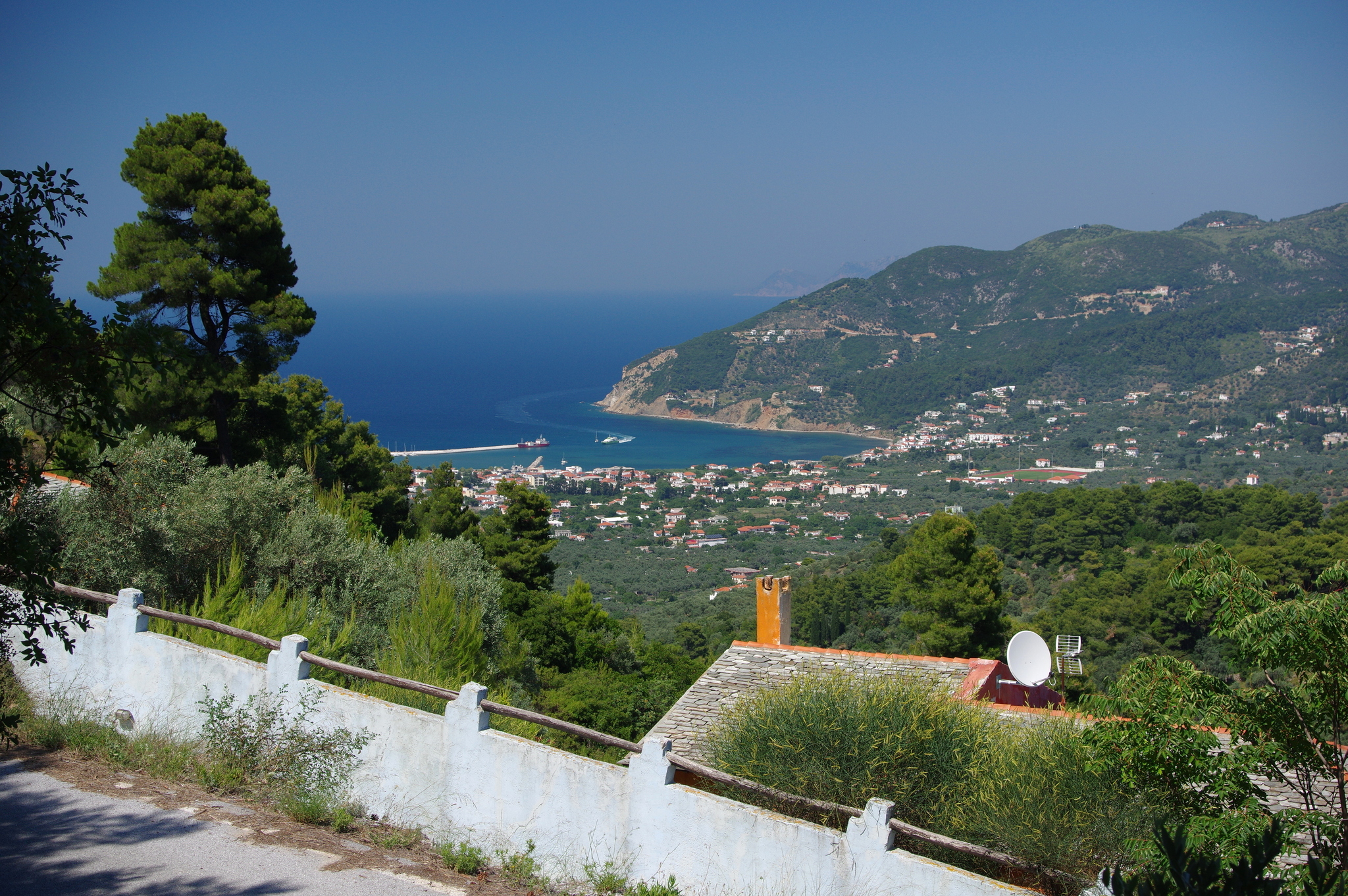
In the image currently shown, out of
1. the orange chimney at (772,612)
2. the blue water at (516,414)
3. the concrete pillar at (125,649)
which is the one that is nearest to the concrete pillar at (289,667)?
the concrete pillar at (125,649)

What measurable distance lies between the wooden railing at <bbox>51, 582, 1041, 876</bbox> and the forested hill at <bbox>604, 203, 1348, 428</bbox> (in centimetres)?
10193

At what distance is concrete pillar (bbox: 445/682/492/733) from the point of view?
16.1 ft

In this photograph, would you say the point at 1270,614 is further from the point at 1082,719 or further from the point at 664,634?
the point at 664,634

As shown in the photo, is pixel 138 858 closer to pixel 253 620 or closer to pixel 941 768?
pixel 253 620

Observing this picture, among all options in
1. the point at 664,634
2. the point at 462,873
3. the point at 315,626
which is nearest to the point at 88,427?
the point at 462,873

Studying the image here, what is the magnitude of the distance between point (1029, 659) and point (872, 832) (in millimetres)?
5406

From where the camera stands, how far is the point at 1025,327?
401 feet

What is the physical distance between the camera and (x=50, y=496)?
25.8ft

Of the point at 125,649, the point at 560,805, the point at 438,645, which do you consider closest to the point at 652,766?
the point at 560,805

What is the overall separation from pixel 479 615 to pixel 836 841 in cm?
460

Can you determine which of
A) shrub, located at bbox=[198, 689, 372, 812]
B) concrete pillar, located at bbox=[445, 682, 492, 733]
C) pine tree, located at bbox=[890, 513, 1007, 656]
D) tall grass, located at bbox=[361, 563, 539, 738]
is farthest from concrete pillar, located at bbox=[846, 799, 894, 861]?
pine tree, located at bbox=[890, 513, 1007, 656]

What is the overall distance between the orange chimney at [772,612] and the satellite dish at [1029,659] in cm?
272

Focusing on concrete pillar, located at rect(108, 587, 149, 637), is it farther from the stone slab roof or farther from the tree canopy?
the tree canopy

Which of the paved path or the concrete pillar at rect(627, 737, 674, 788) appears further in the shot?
the concrete pillar at rect(627, 737, 674, 788)
